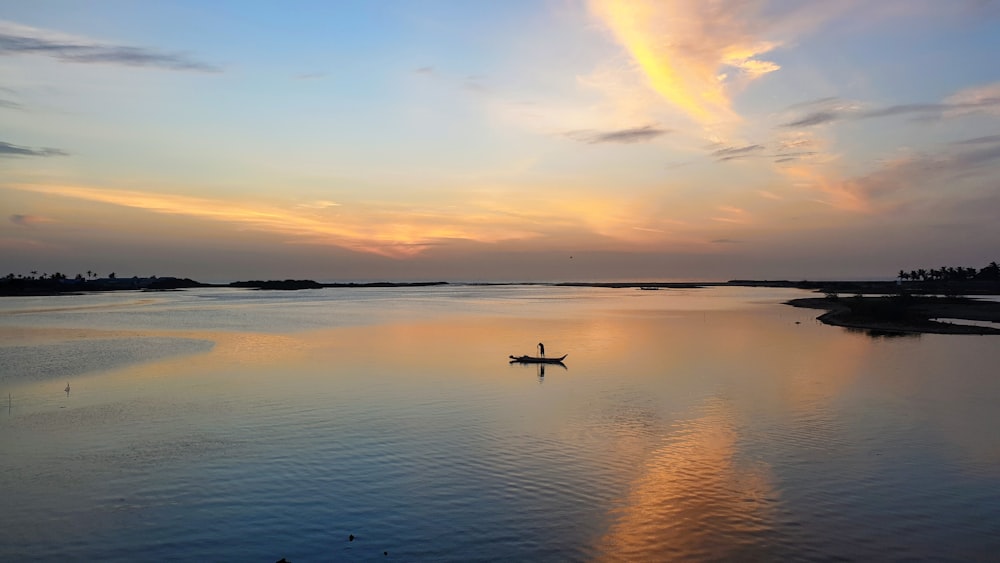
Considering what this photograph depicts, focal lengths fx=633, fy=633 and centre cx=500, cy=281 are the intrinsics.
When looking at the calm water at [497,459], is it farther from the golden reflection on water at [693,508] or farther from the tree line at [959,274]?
the tree line at [959,274]

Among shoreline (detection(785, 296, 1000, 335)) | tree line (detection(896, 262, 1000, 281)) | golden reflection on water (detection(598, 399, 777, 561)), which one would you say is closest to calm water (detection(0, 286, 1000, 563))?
golden reflection on water (detection(598, 399, 777, 561))

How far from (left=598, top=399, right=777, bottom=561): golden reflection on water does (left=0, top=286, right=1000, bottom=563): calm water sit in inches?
2.0

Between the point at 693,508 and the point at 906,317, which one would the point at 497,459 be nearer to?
the point at 693,508

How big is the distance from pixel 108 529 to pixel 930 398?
2462cm

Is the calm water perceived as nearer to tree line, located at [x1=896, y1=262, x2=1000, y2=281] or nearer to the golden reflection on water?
the golden reflection on water

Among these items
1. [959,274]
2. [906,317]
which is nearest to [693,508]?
[906,317]

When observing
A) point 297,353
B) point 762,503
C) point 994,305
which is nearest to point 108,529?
point 762,503

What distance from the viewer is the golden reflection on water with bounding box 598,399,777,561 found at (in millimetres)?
9914

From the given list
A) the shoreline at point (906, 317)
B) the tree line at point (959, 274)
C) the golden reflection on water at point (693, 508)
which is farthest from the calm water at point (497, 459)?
the tree line at point (959, 274)

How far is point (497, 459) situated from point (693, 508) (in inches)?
189

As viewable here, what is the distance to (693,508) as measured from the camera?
1158 cm

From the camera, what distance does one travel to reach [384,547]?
9977 millimetres

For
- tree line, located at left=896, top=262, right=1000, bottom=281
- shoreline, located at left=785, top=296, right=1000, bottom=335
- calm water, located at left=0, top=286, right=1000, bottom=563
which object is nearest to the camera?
calm water, located at left=0, top=286, right=1000, bottom=563

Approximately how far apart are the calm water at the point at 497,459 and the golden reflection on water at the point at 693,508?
0.05 metres
